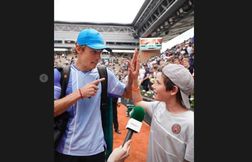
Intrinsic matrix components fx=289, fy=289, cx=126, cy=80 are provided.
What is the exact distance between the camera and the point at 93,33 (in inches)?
56.0

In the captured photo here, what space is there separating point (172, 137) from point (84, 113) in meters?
0.42

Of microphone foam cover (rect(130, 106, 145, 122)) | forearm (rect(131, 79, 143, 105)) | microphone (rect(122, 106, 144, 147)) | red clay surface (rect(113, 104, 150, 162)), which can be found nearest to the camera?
microphone (rect(122, 106, 144, 147))

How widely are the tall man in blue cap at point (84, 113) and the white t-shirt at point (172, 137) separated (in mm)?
268

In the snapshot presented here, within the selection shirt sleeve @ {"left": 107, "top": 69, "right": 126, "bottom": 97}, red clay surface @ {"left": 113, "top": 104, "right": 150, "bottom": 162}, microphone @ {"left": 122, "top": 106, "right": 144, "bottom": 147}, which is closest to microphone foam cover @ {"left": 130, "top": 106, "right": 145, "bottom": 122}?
microphone @ {"left": 122, "top": 106, "right": 144, "bottom": 147}

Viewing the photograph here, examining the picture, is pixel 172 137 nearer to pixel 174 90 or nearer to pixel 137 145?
pixel 174 90

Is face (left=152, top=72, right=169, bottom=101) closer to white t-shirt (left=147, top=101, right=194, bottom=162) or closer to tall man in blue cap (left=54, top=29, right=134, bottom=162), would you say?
white t-shirt (left=147, top=101, right=194, bottom=162)

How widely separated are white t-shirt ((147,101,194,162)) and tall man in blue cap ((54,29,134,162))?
27 centimetres

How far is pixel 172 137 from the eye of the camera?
1288 mm

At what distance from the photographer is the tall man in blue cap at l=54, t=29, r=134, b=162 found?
133 cm

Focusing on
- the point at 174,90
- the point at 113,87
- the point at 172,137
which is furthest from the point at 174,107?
the point at 113,87

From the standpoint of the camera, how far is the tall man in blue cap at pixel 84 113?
4.36 feet
